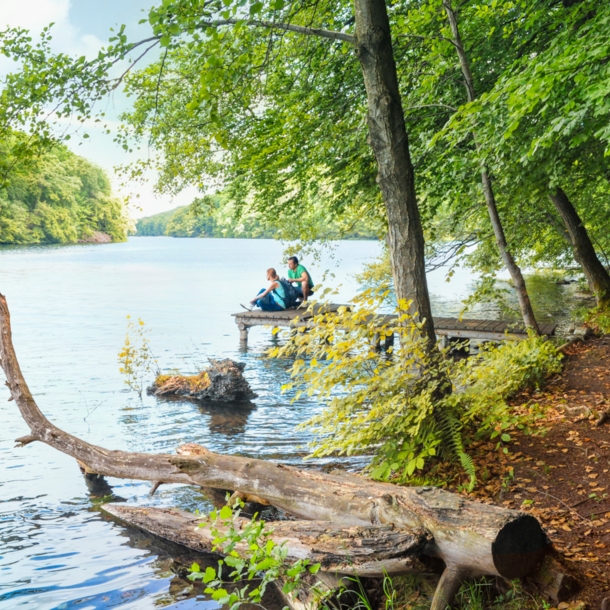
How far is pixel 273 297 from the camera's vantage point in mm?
17359

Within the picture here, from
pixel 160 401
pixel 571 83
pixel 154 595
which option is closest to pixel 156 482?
pixel 154 595

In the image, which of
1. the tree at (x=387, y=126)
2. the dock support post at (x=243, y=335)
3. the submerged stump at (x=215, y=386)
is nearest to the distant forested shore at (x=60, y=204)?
the dock support post at (x=243, y=335)

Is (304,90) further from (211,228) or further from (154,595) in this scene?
(211,228)

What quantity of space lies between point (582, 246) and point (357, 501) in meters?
10.4

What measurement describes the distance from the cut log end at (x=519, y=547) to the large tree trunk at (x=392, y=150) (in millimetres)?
2470

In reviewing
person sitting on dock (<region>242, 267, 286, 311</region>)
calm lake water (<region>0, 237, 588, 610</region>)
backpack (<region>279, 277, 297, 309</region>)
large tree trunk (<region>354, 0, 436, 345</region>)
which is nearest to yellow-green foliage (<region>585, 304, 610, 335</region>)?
calm lake water (<region>0, 237, 588, 610</region>)

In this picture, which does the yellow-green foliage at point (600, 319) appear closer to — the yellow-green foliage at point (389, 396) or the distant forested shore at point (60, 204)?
the yellow-green foliage at point (389, 396)

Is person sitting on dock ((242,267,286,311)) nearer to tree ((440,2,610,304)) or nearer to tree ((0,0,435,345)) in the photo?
tree ((440,2,610,304))

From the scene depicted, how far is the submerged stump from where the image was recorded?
1163cm

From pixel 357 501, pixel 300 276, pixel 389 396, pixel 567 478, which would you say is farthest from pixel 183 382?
pixel 567 478

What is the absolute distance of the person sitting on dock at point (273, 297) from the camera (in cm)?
1711

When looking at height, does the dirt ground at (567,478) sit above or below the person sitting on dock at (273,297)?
below

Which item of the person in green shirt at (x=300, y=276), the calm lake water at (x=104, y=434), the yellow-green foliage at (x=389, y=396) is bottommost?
the calm lake water at (x=104, y=434)

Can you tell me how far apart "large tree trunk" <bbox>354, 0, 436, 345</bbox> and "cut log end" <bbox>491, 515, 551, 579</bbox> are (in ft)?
8.10
